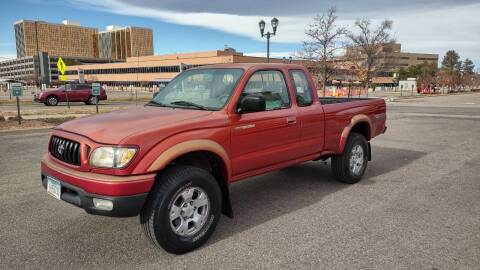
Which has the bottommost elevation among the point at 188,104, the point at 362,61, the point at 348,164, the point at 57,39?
the point at 348,164

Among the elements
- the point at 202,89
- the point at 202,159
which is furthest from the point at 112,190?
the point at 202,89

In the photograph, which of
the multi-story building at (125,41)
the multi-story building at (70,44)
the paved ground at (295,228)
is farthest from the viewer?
the multi-story building at (125,41)

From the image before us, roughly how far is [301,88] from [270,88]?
612 mm

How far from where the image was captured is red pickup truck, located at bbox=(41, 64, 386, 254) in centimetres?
289

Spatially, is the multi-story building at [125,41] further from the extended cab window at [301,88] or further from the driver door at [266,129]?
the driver door at [266,129]

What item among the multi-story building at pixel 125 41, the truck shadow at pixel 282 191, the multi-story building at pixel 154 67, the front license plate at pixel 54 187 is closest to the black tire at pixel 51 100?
the truck shadow at pixel 282 191

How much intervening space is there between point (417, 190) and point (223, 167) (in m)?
3.27

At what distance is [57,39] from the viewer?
15900cm

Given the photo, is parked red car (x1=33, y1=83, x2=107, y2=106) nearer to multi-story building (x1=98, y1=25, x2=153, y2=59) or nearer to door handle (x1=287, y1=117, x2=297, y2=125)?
door handle (x1=287, y1=117, x2=297, y2=125)

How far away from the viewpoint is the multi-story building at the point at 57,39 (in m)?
154

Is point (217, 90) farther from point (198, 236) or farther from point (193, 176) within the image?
point (198, 236)

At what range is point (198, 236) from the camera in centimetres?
331

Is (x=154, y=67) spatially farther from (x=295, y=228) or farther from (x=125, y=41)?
(x=295, y=228)

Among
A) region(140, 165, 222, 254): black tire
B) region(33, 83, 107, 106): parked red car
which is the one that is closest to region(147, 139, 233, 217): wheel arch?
region(140, 165, 222, 254): black tire
